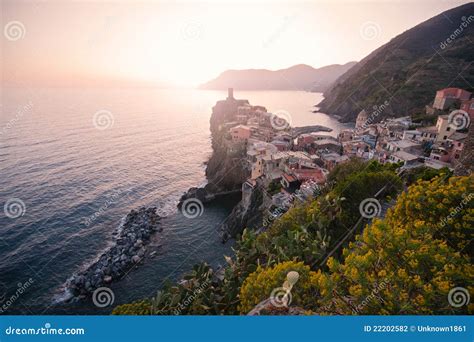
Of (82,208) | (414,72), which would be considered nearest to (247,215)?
(82,208)

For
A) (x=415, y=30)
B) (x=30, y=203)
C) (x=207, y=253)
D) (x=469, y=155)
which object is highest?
(x=415, y=30)

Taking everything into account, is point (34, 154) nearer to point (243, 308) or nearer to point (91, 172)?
point (91, 172)

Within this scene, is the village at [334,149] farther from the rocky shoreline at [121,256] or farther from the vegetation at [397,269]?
the vegetation at [397,269]

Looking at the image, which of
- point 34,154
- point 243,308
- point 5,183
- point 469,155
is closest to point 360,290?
point 243,308

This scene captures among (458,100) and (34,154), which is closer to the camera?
(34,154)

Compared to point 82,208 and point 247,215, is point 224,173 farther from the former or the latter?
point 82,208

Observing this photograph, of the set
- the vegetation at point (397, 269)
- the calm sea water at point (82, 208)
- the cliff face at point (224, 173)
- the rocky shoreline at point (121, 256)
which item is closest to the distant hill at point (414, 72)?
the cliff face at point (224, 173)

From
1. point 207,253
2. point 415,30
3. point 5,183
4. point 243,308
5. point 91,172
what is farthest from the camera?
point 415,30
